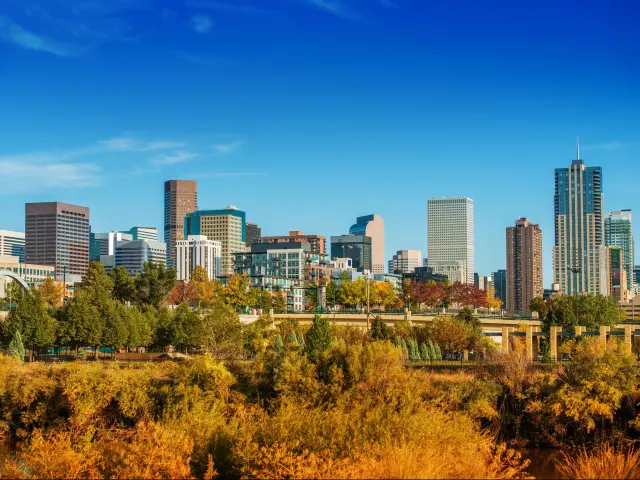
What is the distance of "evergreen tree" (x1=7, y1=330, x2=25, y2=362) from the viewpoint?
6984 centimetres

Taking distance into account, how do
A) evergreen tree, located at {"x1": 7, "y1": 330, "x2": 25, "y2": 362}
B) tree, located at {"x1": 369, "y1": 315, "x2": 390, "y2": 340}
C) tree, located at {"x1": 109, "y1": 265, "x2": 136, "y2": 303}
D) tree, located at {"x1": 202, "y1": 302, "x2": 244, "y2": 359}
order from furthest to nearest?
1. tree, located at {"x1": 109, "y1": 265, "x2": 136, "y2": 303}
2. tree, located at {"x1": 369, "y1": 315, "x2": 390, "y2": 340}
3. tree, located at {"x1": 202, "y1": 302, "x2": 244, "y2": 359}
4. evergreen tree, located at {"x1": 7, "y1": 330, "x2": 25, "y2": 362}

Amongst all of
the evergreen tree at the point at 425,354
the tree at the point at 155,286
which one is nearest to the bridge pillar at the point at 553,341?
the evergreen tree at the point at 425,354

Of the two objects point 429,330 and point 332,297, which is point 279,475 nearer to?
point 429,330

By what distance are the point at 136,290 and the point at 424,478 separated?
280 feet

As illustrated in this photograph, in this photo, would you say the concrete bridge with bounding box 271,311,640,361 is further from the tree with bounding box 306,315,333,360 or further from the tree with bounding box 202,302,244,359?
the tree with bounding box 306,315,333,360

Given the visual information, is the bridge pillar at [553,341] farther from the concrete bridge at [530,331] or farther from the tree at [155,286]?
the tree at [155,286]

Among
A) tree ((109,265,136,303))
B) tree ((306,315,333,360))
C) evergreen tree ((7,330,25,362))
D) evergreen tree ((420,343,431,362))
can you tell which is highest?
tree ((109,265,136,303))

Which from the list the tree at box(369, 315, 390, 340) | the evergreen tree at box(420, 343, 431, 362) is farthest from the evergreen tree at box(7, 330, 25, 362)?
the evergreen tree at box(420, 343, 431, 362)

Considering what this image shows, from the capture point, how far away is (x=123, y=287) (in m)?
108

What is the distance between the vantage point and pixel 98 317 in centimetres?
7856

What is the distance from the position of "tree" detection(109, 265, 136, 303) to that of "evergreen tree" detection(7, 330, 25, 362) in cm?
3326

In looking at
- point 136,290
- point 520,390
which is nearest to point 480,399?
point 520,390

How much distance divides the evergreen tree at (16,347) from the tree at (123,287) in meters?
33.3

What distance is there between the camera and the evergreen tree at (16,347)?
6984cm
